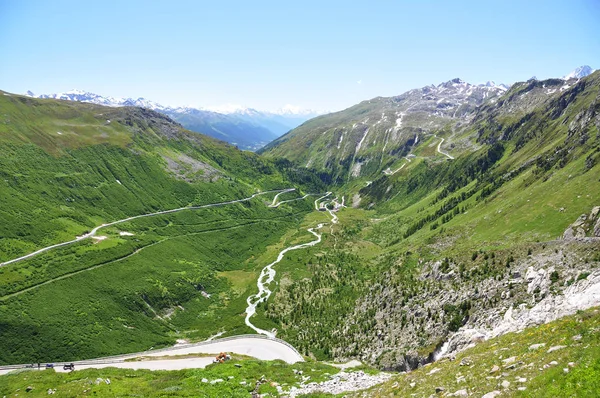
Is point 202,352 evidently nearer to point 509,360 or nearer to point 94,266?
point 94,266

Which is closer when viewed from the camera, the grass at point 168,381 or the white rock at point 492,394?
the white rock at point 492,394

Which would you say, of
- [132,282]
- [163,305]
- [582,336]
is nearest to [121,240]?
[132,282]

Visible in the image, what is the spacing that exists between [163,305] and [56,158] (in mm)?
128439

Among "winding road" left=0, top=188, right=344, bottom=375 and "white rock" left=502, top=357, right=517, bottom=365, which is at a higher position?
"white rock" left=502, top=357, right=517, bottom=365

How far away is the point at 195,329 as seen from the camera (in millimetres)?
105438

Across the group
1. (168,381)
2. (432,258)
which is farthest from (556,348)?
(432,258)

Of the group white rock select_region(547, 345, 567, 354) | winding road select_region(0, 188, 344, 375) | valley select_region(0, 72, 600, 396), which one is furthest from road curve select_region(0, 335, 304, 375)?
white rock select_region(547, 345, 567, 354)

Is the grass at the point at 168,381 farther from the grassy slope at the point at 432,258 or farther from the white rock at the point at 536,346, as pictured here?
the white rock at the point at 536,346

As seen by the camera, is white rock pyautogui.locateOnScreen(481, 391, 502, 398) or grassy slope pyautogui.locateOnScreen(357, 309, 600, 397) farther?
white rock pyautogui.locateOnScreen(481, 391, 502, 398)

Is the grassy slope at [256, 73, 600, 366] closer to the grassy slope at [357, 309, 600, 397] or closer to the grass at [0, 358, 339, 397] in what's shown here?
the grass at [0, 358, 339, 397]

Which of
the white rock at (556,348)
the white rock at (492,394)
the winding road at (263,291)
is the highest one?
the white rock at (492,394)

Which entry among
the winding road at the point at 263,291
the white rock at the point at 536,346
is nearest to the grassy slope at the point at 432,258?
the winding road at the point at 263,291

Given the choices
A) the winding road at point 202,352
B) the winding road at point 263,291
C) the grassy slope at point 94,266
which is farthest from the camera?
the winding road at point 263,291

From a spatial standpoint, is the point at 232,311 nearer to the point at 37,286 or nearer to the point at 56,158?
the point at 37,286
